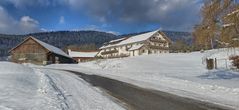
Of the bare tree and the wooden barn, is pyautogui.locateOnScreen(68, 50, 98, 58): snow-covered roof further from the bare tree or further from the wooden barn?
the bare tree

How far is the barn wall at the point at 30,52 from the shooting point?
86.2 meters

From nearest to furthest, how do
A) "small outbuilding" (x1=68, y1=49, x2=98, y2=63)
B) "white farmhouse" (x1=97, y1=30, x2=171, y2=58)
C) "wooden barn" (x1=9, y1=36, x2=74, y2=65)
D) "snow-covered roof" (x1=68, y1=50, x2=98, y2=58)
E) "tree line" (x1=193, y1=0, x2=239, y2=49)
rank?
1. "tree line" (x1=193, y1=0, x2=239, y2=49)
2. "wooden barn" (x1=9, y1=36, x2=74, y2=65)
3. "white farmhouse" (x1=97, y1=30, x2=171, y2=58)
4. "small outbuilding" (x1=68, y1=49, x2=98, y2=63)
5. "snow-covered roof" (x1=68, y1=50, x2=98, y2=58)

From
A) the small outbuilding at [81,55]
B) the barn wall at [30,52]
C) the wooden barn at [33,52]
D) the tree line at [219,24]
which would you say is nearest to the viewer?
the tree line at [219,24]

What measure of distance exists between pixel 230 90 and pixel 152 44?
307ft

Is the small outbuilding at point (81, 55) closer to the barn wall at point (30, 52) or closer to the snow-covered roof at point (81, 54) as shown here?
the snow-covered roof at point (81, 54)

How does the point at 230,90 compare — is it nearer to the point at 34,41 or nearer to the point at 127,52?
the point at 34,41

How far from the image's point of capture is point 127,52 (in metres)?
119

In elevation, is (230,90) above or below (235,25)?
below

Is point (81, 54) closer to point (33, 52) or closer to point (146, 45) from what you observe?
point (146, 45)

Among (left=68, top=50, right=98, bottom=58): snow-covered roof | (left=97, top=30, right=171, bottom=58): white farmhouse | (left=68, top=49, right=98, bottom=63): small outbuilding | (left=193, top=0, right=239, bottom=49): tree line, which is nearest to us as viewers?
(left=193, top=0, right=239, bottom=49): tree line

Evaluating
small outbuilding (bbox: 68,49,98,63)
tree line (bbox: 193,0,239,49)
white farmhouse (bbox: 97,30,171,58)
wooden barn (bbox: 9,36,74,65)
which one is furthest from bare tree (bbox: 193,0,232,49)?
small outbuilding (bbox: 68,49,98,63)

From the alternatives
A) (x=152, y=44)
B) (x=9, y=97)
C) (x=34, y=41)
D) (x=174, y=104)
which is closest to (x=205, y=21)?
(x=174, y=104)

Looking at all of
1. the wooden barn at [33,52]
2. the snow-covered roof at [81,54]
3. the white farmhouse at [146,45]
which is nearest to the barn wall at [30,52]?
the wooden barn at [33,52]

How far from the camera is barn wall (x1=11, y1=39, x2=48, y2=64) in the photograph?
8619 centimetres
